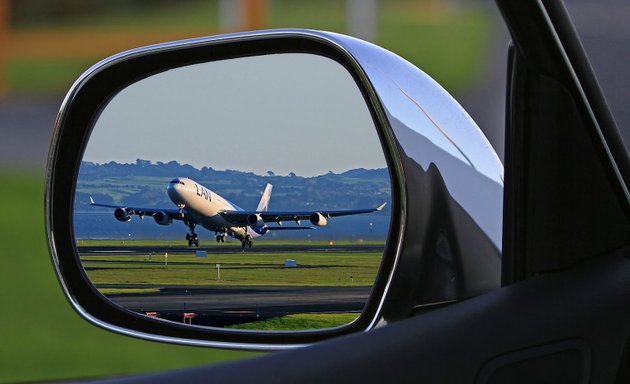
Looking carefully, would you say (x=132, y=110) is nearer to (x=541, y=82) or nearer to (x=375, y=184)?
(x=375, y=184)

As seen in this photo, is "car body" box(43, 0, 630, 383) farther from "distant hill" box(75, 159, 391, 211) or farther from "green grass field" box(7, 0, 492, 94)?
"green grass field" box(7, 0, 492, 94)

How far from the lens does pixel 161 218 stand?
1.23 meters

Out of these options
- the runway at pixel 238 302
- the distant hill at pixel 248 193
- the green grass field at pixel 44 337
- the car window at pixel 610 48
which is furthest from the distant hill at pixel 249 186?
the green grass field at pixel 44 337

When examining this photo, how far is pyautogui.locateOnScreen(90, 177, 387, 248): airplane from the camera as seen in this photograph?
1137mm

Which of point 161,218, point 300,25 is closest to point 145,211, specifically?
point 161,218

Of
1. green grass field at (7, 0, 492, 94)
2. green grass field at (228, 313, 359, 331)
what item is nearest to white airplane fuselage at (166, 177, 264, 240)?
green grass field at (228, 313, 359, 331)

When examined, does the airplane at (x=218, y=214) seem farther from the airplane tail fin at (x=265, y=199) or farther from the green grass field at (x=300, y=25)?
the green grass field at (x=300, y=25)

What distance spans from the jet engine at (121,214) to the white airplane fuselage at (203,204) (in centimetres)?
7

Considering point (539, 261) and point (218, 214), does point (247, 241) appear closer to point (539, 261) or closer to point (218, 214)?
point (218, 214)

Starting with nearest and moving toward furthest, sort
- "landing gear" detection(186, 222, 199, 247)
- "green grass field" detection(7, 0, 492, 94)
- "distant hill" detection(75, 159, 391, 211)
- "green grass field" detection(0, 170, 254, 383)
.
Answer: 1. "distant hill" detection(75, 159, 391, 211)
2. "landing gear" detection(186, 222, 199, 247)
3. "green grass field" detection(0, 170, 254, 383)
4. "green grass field" detection(7, 0, 492, 94)

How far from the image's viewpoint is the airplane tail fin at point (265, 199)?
1.14 meters

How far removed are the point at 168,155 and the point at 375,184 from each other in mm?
255

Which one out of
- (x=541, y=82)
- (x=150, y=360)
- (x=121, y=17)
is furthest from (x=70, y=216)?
(x=121, y=17)

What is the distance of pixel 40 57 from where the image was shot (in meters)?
21.5
